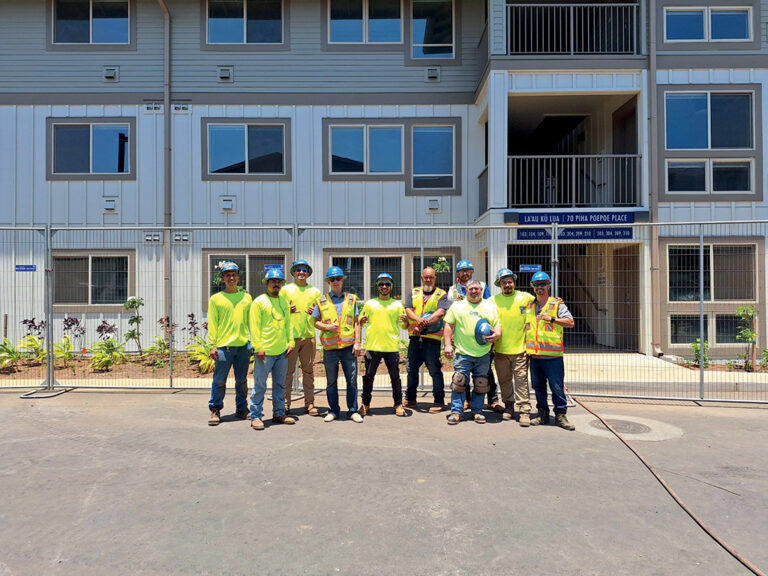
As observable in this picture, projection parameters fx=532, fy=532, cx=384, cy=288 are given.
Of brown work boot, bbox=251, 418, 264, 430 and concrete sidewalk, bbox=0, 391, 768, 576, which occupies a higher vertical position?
brown work boot, bbox=251, 418, 264, 430

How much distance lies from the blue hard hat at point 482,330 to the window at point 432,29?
9123mm

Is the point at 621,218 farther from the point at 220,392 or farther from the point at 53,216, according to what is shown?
the point at 53,216

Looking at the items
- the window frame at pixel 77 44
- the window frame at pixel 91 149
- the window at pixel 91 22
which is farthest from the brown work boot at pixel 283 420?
the window at pixel 91 22

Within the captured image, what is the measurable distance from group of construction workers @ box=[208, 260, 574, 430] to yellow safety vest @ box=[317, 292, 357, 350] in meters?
0.01

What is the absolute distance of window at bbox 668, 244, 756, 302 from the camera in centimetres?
840

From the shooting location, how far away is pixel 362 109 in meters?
13.1

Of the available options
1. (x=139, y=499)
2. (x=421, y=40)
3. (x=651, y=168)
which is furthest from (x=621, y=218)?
(x=139, y=499)

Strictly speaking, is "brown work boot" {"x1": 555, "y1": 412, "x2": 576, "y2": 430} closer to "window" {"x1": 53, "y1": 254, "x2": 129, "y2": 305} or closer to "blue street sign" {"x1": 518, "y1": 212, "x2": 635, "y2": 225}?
"blue street sign" {"x1": 518, "y1": 212, "x2": 635, "y2": 225}

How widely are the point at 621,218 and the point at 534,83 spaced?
11.4 ft

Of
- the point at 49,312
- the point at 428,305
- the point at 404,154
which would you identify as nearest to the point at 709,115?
the point at 404,154

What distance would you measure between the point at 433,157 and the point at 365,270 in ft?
13.9

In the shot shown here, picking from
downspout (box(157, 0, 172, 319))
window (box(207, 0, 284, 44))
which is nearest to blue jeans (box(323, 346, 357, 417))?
downspout (box(157, 0, 172, 319))

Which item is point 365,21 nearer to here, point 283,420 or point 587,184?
point 587,184

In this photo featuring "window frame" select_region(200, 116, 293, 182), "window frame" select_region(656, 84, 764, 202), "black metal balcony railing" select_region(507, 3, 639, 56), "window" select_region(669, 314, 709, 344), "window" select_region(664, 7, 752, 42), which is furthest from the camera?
"window frame" select_region(200, 116, 293, 182)
